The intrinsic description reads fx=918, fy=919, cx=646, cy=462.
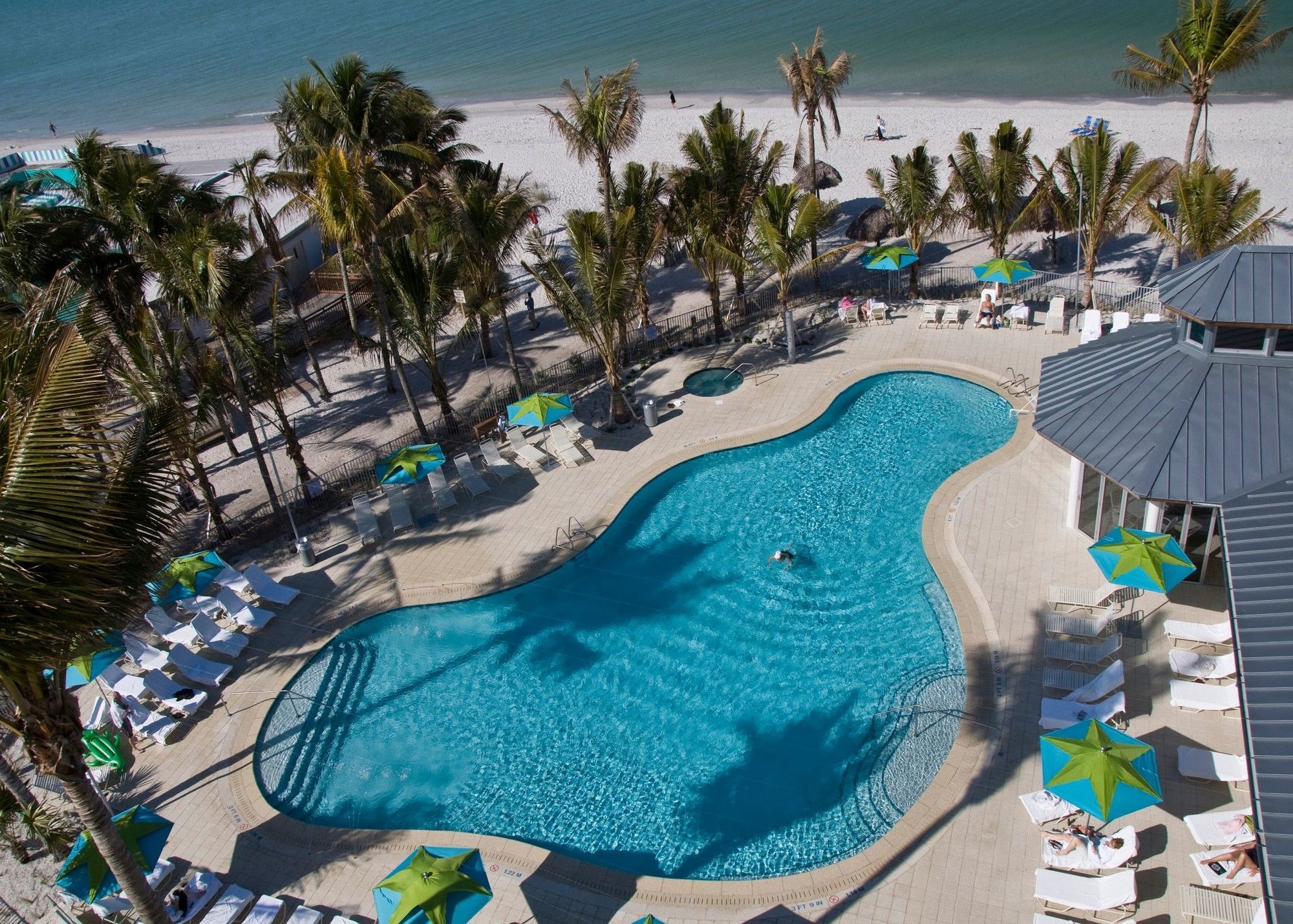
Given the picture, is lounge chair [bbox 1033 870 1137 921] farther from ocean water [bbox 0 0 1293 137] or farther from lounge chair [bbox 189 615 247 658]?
ocean water [bbox 0 0 1293 137]

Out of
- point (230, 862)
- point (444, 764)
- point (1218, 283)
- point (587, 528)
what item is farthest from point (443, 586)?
point (1218, 283)

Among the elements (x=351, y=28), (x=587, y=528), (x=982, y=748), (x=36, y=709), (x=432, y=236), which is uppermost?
(x=351, y=28)

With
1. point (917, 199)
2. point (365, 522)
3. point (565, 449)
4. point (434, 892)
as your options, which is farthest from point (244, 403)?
point (917, 199)

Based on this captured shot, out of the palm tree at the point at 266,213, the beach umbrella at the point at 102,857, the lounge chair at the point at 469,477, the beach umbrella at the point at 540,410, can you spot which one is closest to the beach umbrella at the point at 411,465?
the lounge chair at the point at 469,477

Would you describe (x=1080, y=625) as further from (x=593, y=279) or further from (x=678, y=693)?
(x=593, y=279)

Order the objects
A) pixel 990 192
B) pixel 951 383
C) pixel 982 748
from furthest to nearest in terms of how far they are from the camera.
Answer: pixel 990 192
pixel 951 383
pixel 982 748

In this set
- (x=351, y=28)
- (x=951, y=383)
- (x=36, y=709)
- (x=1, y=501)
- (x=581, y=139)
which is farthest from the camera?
(x=351, y=28)

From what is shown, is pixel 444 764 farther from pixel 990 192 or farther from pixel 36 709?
pixel 990 192

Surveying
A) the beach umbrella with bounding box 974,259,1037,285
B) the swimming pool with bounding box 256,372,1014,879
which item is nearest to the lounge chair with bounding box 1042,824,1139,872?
the swimming pool with bounding box 256,372,1014,879
